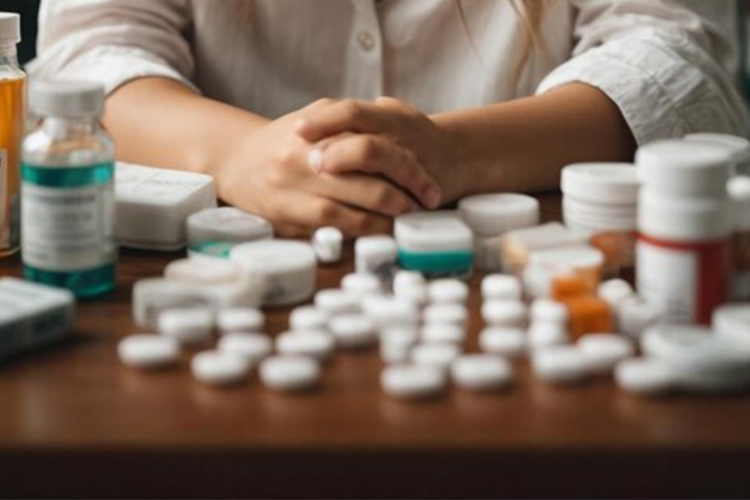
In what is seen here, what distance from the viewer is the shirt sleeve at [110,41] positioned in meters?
1.08

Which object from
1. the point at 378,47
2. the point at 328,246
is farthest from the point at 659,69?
the point at 328,246

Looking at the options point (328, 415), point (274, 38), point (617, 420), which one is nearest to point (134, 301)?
point (328, 415)

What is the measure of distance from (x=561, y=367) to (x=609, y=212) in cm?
20

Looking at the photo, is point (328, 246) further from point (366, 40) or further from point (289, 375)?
point (366, 40)

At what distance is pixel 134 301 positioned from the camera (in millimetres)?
733

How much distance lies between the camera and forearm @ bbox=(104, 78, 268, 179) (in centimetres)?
97

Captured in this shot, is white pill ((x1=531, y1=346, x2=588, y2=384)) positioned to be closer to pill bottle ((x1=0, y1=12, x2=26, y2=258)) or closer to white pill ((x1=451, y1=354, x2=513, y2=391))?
white pill ((x1=451, y1=354, x2=513, y2=391))

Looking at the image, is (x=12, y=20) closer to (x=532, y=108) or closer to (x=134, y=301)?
(x=134, y=301)

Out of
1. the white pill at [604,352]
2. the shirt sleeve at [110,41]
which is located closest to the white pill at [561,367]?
the white pill at [604,352]

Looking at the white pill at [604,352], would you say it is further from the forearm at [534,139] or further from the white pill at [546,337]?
the forearm at [534,139]

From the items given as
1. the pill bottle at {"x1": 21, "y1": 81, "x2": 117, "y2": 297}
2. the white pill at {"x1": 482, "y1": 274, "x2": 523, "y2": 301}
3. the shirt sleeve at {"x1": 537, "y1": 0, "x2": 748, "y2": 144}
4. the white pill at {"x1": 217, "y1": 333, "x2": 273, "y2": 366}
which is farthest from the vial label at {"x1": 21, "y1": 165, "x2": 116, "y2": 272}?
the shirt sleeve at {"x1": 537, "y1": 0, "x2": 748, "y2": 144}

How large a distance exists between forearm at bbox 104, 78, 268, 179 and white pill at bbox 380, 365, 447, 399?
1.25ft

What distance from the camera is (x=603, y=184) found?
31.0 inches

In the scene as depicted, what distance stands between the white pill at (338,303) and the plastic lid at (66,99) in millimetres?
172
